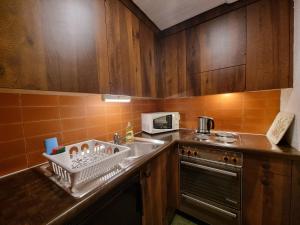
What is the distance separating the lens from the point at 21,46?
0.57m

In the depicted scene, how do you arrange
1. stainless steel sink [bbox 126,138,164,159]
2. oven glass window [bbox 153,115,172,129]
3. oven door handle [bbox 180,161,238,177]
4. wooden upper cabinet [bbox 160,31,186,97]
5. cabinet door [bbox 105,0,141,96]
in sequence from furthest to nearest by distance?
oven glass window [bbox 153,115,172,129] → wooden upper cabinet [bbox 160,31,186,97] → stainless steel sink [bbox 126,138,164,159] → oven door handle [bbox 180,161,238,177] → cabinet door [bbox 105,0,141,96]

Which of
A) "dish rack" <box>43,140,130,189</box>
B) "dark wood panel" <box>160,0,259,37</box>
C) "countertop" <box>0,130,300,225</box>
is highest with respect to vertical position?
"dark wood panel" <box>160,0,259,37</box>

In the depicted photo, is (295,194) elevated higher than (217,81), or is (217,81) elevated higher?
(217,81)

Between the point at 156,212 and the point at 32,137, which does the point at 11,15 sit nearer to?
the point at 32,137

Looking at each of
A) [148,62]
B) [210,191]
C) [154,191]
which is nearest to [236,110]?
[210,191]

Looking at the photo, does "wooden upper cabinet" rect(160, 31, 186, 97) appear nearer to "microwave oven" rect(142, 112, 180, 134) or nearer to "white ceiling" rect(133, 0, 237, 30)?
"white ceiling" rect(133, 0, 237, 30)

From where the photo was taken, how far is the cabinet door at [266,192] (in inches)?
38.2

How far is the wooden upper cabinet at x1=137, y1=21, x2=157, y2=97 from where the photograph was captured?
139 cm

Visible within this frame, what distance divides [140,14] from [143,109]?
1114 millimetres

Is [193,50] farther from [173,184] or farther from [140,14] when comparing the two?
[173,184]

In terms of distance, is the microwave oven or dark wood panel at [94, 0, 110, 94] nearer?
dark wood panel at [94, 0, 110, 94]

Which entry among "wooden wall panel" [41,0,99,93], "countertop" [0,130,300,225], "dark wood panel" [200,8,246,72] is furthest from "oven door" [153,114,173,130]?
"wooden wall panel" [41,0,99,93]

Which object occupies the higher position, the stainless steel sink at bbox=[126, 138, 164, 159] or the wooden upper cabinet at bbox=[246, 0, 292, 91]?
the wooden upper cabinet at bbox=[246, 0, 292, 91]

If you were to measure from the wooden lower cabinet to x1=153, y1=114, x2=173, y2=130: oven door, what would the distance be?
40 centimetres
